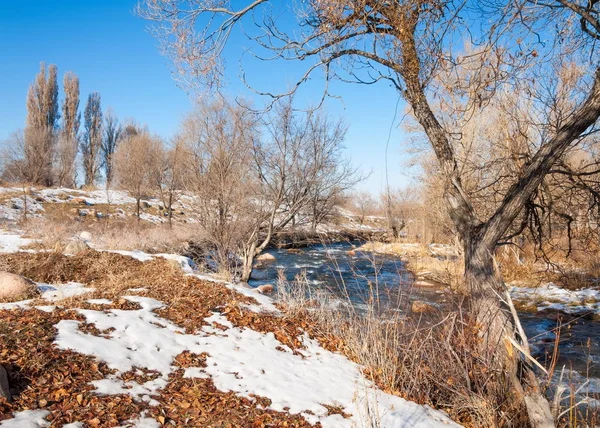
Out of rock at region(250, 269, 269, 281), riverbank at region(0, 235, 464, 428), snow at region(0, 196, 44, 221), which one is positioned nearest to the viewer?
riverbank at region(0, 235, 464, 428)

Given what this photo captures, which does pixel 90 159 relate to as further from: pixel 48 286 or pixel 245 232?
pixel 48 286

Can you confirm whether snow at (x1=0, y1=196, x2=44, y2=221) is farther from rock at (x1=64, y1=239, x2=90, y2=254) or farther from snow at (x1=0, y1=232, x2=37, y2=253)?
rock at (x1=64, y1=239, x2=90, y2=254)

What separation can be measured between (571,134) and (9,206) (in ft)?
74.5

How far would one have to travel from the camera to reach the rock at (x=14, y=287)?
5172 mm

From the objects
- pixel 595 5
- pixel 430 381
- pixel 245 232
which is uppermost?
pixel 595 5

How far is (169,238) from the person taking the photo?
15.9m

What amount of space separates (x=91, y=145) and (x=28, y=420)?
35.6 m

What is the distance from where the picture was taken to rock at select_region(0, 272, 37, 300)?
517cm

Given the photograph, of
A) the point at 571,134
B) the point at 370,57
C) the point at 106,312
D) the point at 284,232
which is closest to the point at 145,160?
the point at 284,232

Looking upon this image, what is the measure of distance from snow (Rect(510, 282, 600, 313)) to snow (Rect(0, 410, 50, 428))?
10.8 m

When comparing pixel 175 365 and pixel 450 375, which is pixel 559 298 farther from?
pixel 175 365

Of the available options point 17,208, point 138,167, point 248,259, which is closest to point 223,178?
point 248,259

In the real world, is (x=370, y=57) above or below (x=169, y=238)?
above

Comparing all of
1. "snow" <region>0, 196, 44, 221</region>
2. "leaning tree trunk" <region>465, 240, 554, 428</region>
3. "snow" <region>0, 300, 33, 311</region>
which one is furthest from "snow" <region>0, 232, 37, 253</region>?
"leaning tree trunk" <region>465, 240, 554, 428</region>
